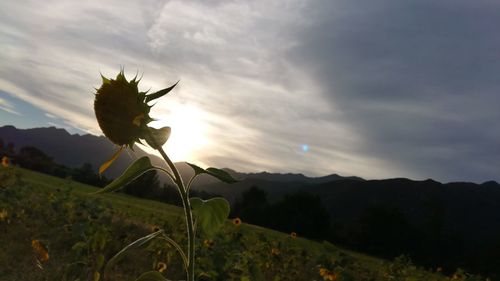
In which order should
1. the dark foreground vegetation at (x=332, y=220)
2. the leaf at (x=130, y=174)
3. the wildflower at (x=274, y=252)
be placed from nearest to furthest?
the leaf at (x=130, y=174)
the wildflower at (x=274, y=252)
the dark foreground vegetation at (x=332, y=220)

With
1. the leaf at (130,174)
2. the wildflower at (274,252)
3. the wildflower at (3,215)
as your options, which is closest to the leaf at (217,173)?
the leaf at (130,174)

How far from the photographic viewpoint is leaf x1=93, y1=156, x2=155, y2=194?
951 mm

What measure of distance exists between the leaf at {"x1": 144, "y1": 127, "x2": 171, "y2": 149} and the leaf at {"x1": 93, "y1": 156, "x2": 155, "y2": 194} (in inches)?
1.7

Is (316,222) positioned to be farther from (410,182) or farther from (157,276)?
(410,182)

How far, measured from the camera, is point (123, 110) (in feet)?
3.40

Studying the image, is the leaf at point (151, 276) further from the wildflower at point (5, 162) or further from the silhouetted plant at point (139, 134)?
the wildflower at point (5, 162)

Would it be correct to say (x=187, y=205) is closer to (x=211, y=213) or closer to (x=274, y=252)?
(x=211, y=213)

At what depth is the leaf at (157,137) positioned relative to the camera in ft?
3.19

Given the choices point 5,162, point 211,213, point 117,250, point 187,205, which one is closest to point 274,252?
point 117,250

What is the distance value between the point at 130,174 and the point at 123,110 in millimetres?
157

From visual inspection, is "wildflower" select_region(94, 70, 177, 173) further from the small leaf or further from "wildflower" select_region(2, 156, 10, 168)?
"wildflower" select_region(2, 156, 10, 168)

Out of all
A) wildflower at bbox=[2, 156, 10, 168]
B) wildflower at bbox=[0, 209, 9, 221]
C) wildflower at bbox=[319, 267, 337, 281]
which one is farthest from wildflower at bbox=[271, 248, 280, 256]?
wildflower at bbox=[2, 156, 10, 168]

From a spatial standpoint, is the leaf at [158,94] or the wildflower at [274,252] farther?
the wildflower at [274,252]

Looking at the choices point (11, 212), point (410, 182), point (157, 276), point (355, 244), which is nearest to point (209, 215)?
point (157, 276)
